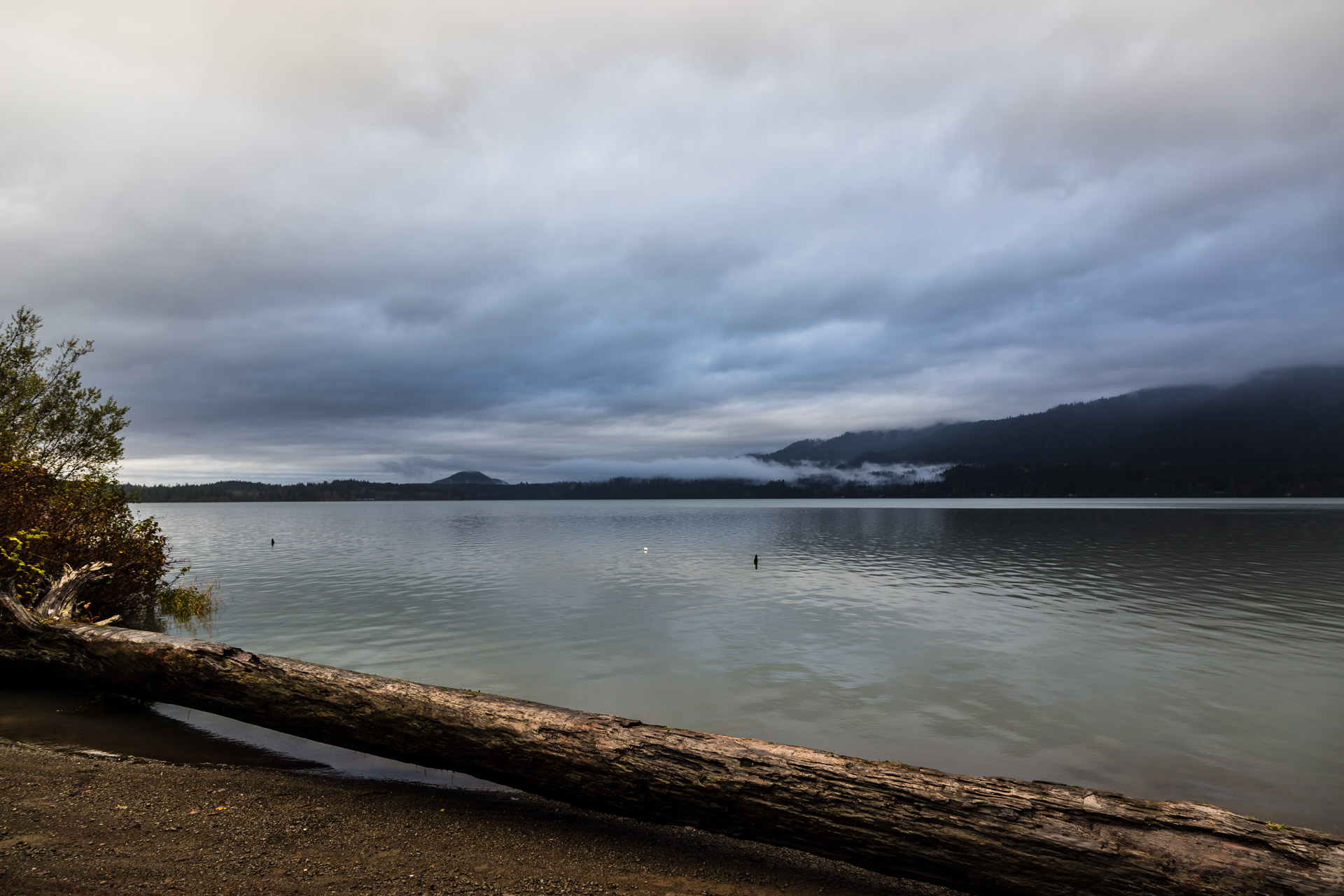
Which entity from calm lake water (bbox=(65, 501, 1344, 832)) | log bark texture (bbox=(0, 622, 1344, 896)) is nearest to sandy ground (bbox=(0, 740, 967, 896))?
log bark texture (bbox=(0, 622, 1344, 896))

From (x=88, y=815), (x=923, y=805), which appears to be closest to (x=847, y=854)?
(x=923, y=805)

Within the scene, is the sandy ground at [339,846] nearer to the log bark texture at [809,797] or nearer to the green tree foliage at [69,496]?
the log bark texture at [809,797]

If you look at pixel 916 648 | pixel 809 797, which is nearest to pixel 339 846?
pixel 809 797

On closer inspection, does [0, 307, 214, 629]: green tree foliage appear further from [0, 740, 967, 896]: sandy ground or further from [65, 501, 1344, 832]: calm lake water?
[0, 740, 967, 896]: sandy ground

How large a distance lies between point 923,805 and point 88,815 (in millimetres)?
8952

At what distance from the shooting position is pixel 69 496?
19.1m

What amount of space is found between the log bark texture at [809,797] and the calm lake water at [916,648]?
20.9ft

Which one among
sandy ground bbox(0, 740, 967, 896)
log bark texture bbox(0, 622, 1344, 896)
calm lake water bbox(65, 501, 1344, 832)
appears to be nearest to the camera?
log bark texture bbox(0, 622, 1344, 896)

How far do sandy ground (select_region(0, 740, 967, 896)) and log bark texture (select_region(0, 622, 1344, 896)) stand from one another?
42 cm

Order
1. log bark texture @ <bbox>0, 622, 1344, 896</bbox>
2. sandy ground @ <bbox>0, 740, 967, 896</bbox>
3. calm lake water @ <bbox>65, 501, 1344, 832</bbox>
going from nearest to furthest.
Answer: log bark texture @ <bbox>0, 622, 1344, 896</bbox>
sandy ground @ <bbox>0, 740, 967, 896</bbox>
calm lake water @ <bbox>65, 501, 1344, 832</bbox>

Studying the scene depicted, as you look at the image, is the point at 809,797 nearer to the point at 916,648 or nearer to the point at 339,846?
the point at 339,846

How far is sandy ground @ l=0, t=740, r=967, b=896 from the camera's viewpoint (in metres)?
6.00

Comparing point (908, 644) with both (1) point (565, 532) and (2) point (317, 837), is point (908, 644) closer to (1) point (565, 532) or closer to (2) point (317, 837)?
(2) point (317, 837)

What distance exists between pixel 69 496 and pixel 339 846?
1915cm
